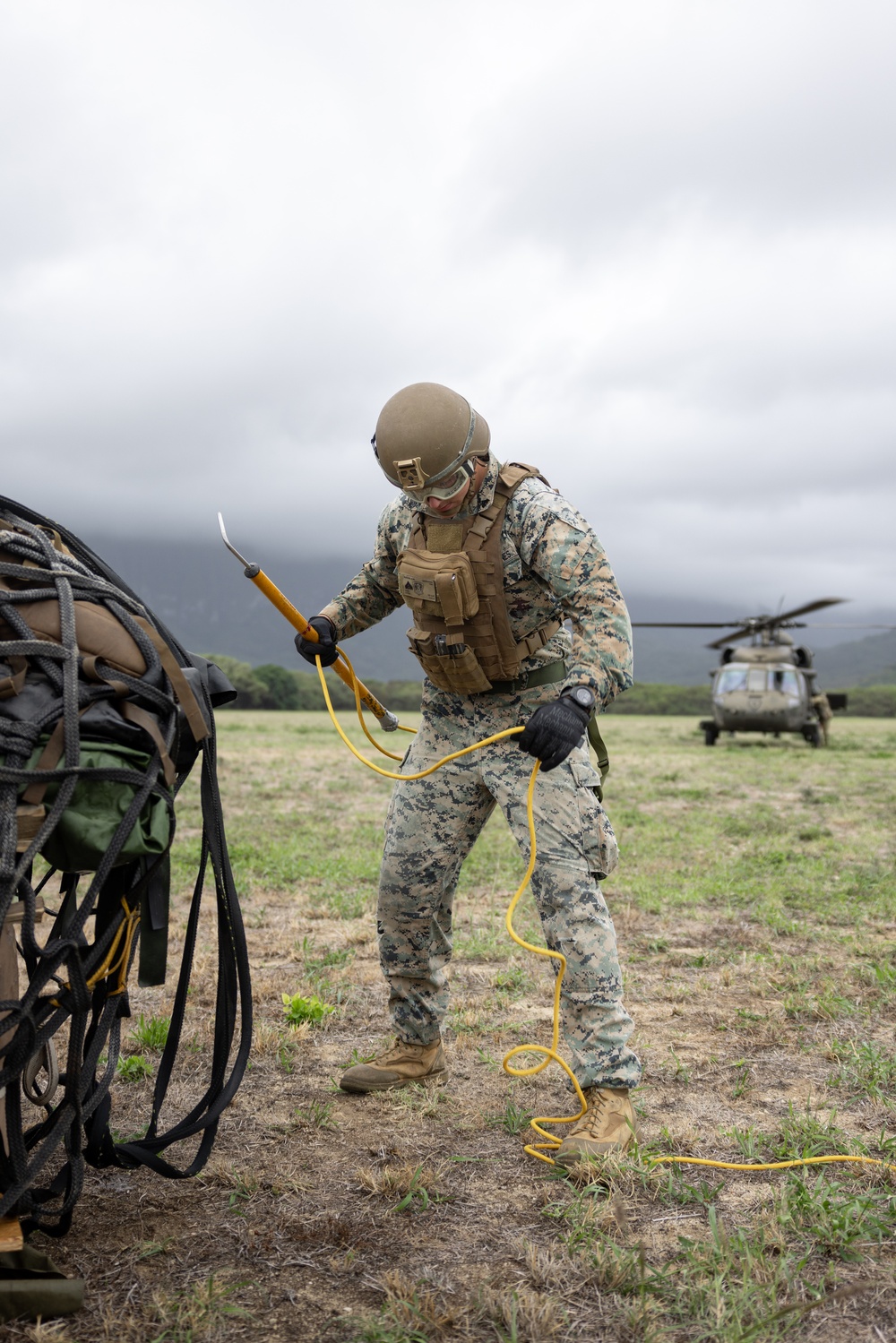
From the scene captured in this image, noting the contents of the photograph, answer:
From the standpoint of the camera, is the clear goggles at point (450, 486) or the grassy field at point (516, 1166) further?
the clear goggles at point (450, 486)

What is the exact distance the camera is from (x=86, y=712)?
2469mm

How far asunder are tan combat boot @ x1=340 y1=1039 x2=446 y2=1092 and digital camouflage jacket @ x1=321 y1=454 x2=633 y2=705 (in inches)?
59.4

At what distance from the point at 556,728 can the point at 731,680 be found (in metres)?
20.4

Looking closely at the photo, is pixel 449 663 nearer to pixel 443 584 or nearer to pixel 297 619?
pixel 443 584

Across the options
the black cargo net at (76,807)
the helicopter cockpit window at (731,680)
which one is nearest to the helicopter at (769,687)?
the helicopter cockpit window at (731,680)

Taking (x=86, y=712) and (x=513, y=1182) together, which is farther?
(x=513, y=1182)

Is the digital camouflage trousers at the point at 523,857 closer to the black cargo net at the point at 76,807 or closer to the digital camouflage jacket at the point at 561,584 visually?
the digital camouflage jacket at the point at 561,584

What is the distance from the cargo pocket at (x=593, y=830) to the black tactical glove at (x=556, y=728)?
287mm

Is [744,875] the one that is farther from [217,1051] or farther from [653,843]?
[217,1051]

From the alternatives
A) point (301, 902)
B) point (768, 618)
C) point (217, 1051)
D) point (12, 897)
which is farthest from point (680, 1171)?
point (768, 618)

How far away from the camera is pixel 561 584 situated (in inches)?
135

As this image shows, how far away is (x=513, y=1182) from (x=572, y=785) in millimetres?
1229

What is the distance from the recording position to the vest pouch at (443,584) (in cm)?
345

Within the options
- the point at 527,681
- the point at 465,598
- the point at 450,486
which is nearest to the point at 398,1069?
the point at 527,681
